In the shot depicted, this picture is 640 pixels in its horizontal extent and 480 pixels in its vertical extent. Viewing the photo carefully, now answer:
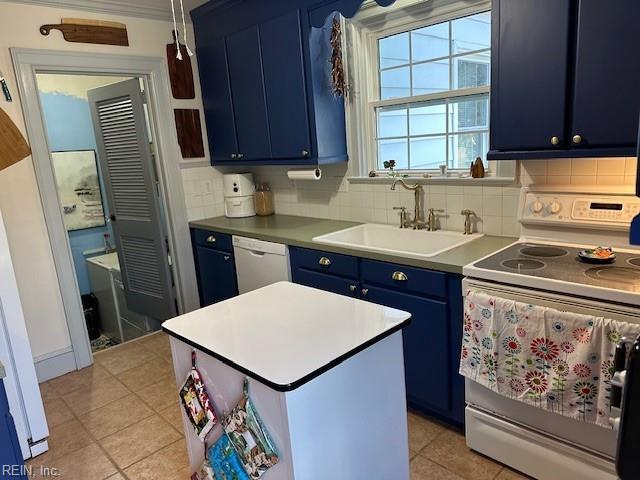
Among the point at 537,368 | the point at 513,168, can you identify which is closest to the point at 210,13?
the point at 513,168

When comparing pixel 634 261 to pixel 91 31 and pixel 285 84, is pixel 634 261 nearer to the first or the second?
pixel 285 84

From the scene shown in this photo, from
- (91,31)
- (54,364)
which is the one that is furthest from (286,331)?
(91,31)

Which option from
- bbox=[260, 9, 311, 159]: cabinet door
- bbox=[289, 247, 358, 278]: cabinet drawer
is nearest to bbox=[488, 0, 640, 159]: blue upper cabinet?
bbox=[289, 247, 358, 278]: cabinet drawer

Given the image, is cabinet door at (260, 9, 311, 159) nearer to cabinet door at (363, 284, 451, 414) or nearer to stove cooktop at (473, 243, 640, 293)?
cabinet door at (363, 284, 451, 414)

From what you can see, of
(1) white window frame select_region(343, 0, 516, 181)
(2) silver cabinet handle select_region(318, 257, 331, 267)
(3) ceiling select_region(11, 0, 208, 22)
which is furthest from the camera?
(3) ceiling select_region(11, 0, 208, 22)

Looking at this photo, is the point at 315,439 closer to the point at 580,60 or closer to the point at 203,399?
the point at 203,399

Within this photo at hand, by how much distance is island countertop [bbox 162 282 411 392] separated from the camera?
1202 mm

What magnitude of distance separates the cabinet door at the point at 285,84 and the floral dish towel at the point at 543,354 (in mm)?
1655

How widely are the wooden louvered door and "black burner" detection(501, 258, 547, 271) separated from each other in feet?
8.79

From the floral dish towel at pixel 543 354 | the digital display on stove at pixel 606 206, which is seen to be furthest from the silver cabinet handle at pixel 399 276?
the digital display on stove at pixel 606 206

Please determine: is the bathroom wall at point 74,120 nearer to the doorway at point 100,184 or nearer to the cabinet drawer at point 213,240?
the doorway at point 100,184

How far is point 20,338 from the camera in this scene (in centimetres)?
215

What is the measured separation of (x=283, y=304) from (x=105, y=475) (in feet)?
4.31

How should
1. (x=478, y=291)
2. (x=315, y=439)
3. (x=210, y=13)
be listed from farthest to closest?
1. (x=210, y=13)
2. (x=478, y=291)
3. (x=315, y=439)
